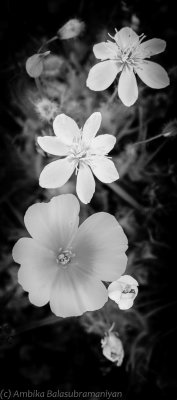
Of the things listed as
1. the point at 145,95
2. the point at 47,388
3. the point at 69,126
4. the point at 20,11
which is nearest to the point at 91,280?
the point at 69,126

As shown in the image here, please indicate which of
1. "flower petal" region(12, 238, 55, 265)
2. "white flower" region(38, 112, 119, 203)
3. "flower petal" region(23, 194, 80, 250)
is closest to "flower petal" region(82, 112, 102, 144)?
"white flower" region(38, 112, 119, 203)

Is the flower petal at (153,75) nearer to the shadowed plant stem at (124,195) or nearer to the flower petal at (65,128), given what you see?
the flower petal at (65,128)

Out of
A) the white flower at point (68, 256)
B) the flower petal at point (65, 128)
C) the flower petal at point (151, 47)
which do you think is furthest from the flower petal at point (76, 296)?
the flower petal at point (151, 47)

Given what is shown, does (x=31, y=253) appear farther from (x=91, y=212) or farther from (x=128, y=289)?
(x=91, y=212)

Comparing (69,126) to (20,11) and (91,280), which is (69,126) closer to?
(91,280)

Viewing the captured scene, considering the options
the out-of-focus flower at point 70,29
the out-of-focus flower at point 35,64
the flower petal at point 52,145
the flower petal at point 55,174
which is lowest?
the flower petal at point 55,174
